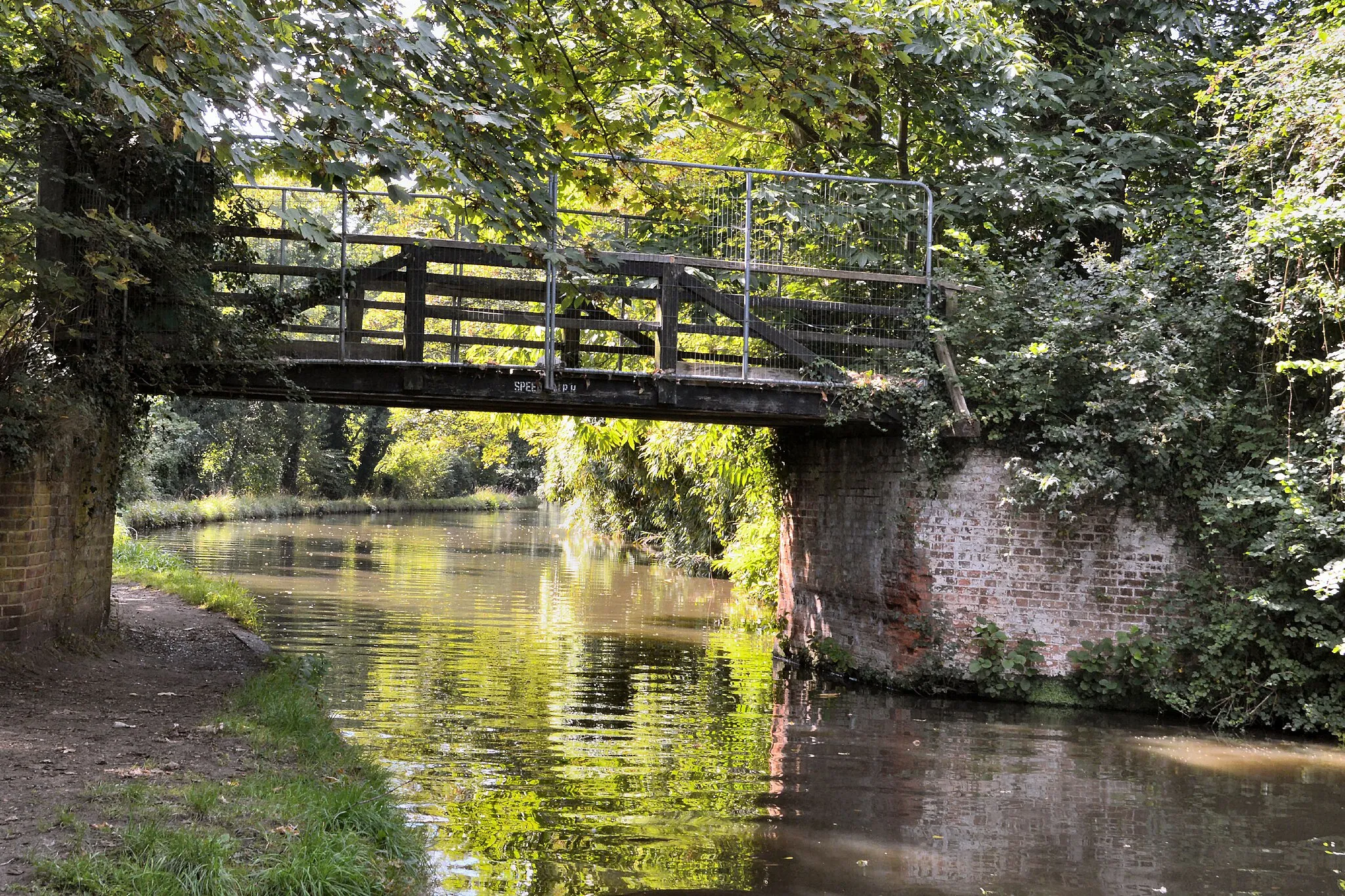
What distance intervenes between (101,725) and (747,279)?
7487 mm

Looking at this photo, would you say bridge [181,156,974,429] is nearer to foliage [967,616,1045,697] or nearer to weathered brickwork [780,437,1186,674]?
weathered brickwork [780,437,1186,674]

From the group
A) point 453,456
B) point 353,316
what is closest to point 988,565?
point 353,316

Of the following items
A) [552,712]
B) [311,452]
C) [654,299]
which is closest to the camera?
[552,712]

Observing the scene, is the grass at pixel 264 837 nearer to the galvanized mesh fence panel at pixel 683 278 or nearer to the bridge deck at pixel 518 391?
the bridge deck at pixel 518 391

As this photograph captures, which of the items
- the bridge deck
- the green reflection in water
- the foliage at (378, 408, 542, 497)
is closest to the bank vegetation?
the bridge deck

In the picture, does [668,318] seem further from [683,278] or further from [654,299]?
[683,278]

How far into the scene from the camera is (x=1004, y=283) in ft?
39.4

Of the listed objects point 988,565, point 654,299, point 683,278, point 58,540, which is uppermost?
A: point 683,278

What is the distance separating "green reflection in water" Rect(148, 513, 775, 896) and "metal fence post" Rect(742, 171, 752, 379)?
145 inches

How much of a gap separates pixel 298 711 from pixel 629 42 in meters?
5.48

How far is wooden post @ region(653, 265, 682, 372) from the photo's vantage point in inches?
455

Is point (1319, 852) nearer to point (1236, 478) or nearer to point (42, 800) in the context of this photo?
point (1236, 478)

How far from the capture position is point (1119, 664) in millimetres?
11141

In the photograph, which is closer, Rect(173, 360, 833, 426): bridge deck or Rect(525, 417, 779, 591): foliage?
Rect(173, 360, 833, 426): bridge deck
